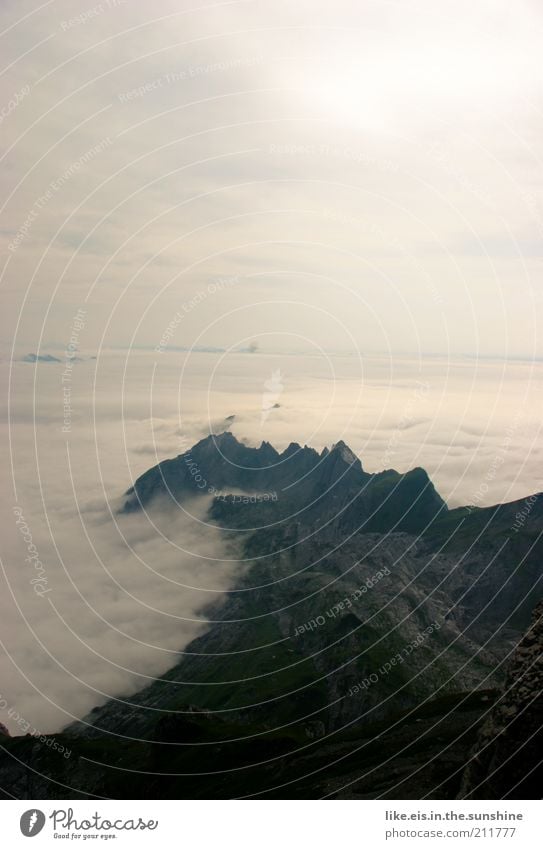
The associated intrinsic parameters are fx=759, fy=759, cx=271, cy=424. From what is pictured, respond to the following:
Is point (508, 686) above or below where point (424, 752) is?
above

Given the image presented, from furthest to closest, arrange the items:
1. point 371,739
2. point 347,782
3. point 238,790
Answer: point 371,739 → point 238,790 → point 347,782

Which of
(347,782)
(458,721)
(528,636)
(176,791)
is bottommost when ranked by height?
(176,791)

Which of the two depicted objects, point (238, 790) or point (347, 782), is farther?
point (238, 790)
